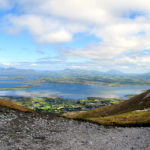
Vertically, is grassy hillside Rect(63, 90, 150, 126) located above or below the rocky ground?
below

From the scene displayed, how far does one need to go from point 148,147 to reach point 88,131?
391 inches

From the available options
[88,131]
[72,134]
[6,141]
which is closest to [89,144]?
[72,134]

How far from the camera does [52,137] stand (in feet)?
67.5

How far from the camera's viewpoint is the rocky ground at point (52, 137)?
17.7 m

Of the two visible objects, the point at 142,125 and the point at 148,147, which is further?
the point at 142,125

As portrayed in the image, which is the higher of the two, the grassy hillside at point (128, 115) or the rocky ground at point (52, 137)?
the rocky ground at point (52, 137)

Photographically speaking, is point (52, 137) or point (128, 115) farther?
point (128, 115)

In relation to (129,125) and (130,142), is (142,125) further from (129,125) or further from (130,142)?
(130,142)

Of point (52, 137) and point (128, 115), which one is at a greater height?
point (52, 137)

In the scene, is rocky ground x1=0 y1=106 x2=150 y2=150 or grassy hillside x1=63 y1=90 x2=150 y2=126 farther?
grassy hillside x1=63 y1=90 x2=150 y2=126

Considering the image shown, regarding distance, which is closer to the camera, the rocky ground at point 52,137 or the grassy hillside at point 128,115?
the rocky ground at point 52,137

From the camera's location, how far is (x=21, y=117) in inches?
1058

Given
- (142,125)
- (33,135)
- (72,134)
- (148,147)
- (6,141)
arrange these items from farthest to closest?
(142,125)
(72,134)
(33,135)
(148,147)
(6,141)

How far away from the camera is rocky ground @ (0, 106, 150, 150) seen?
58.0 ft
